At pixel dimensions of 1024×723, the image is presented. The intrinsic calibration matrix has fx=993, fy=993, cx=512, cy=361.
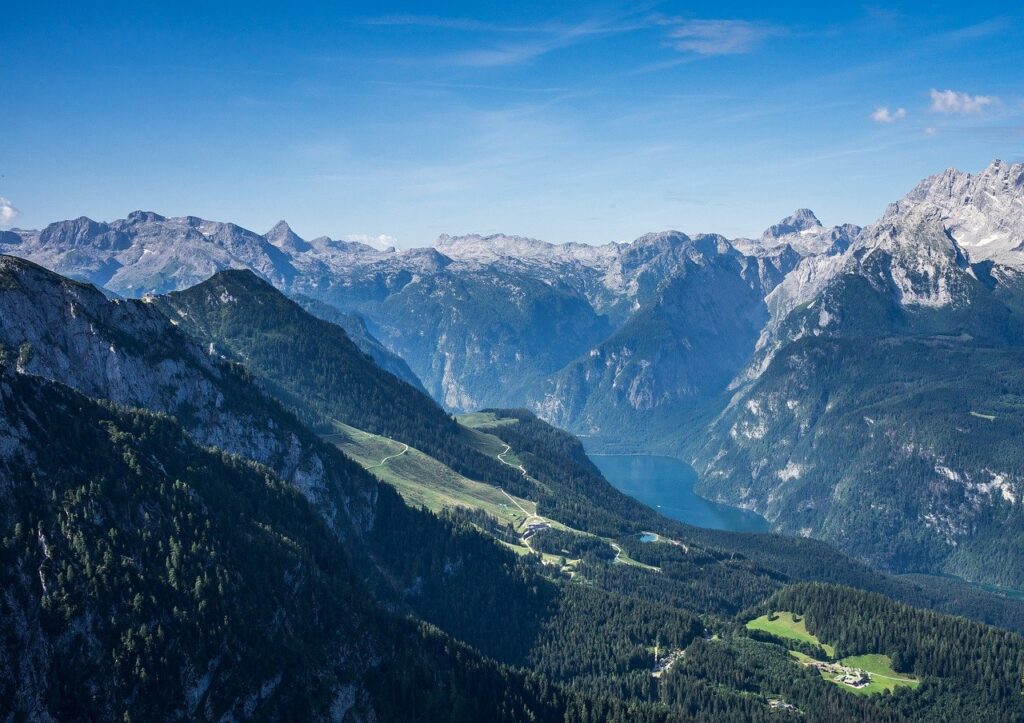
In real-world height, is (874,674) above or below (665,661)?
below

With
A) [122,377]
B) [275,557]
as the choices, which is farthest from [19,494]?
[122,377]

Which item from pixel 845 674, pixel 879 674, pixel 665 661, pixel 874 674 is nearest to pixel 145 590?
pixel 665 661

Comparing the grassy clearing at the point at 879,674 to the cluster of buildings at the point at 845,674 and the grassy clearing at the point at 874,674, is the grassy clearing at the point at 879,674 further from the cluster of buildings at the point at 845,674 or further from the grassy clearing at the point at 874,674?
the cluster of buildings at the point at 845,674

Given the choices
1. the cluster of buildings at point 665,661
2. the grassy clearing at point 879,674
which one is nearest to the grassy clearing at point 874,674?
the grassy clearing at point 879,674

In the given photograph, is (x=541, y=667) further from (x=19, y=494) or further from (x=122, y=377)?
(x=19, y=494)

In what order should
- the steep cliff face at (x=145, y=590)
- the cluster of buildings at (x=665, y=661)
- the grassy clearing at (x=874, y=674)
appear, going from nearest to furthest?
the steep cliff face at (x=145, y=590) < the grassy clearing at (x=874, y=674) < the cluster of buildings at (x=665, y=661)

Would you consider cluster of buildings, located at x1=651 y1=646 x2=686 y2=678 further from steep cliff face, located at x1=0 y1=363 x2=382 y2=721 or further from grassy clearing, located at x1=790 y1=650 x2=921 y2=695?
steep cliff face, located at x1=0 y1=363 x2=382 y2=721

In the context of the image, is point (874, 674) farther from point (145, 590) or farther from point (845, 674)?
point (145, 590)

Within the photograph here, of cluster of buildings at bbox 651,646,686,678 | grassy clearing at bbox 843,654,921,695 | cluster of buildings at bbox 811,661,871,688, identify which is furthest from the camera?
cluster of buildings at bbox 651,646,686,678

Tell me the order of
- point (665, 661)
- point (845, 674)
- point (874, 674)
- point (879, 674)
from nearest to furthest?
1. point (845, 674)
2. point (874, 674)
3. point (879, 674)
4. point (665, 661)

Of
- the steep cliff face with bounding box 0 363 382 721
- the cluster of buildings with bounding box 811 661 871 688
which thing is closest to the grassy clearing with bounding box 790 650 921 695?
the cluster of buildings with bounding box 811 661 871 688

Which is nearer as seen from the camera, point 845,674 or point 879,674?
point 845,674
